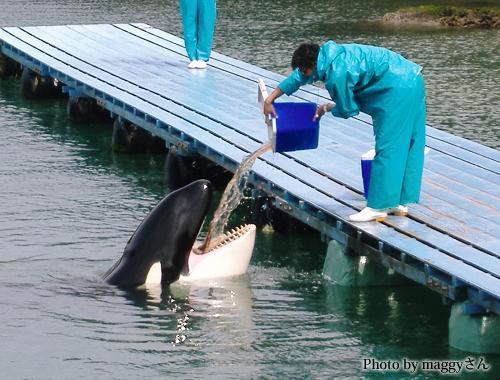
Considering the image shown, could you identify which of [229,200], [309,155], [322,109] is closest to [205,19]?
[309,155]

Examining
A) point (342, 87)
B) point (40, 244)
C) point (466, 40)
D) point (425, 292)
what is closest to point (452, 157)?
point (425, 292)

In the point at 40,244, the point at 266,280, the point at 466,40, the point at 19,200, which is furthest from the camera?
the point at 466,40

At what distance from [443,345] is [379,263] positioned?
111cm

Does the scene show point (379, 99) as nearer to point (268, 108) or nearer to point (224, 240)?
point (268, 108)

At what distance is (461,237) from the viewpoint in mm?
9445

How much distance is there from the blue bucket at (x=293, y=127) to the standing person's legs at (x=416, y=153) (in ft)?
2.75

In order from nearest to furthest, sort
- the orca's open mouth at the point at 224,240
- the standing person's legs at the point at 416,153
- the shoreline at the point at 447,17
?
the standing person's legs at the point at 416,153
the orca's open mouth at the point at 224,240
the shoreline at the point at 447,17

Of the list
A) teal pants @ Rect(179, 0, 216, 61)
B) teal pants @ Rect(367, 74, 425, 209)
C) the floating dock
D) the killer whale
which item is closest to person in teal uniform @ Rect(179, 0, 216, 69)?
teal pants @ Rect(179, 0, 216, 61)

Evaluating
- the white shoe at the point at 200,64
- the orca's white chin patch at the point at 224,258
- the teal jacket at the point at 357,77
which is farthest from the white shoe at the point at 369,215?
the white shoe at the point at 200,64

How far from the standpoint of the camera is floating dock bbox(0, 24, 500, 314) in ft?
30.2

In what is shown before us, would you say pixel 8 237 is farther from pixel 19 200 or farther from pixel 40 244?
pixel 19 200

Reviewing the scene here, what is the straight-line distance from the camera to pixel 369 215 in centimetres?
985

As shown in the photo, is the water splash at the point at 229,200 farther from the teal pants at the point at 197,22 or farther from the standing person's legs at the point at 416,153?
the teal pants at the point at 197,22

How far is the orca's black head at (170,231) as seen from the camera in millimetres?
9781
